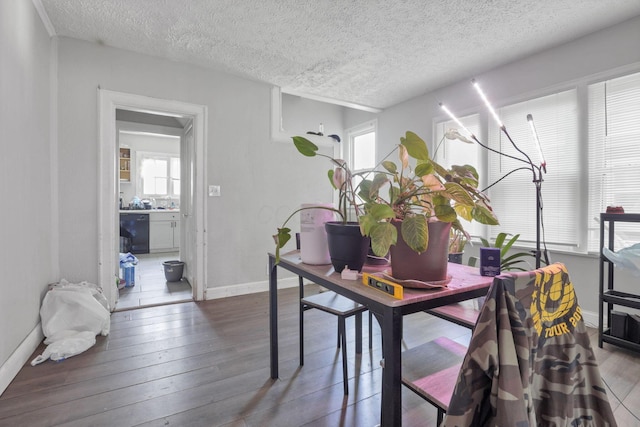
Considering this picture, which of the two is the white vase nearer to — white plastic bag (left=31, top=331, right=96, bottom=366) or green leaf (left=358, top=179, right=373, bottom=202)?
green leaf (left=358, top=179, right=373, bottom=202)

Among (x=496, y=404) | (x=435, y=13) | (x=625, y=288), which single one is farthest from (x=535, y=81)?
(x=496, y=404)

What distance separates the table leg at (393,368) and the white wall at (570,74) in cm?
277

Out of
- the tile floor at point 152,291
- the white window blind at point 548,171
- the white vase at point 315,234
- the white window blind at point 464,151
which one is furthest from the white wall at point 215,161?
the white vase at point 315,234

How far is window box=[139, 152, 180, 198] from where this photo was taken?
22.1ft

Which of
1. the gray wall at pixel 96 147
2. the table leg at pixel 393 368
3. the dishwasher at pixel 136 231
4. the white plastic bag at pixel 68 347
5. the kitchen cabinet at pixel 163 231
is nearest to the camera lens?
the table leg at pixel 393 368

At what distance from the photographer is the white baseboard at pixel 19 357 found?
1.67 metres

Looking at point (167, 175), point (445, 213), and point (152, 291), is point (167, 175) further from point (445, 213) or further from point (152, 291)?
point (445, 213)

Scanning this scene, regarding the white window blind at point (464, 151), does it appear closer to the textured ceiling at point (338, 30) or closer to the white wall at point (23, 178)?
the textured ceiling at point (338, 30)

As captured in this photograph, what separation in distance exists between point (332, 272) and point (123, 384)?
1496mm

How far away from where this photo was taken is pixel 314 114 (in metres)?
5.10

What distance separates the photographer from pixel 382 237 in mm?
895

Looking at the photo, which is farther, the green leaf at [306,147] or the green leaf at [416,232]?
the green leaf at [306,147]

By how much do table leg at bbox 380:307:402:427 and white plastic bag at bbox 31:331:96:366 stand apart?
2.26 m

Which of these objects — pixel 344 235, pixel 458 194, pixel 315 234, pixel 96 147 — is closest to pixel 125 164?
pixel 96 147
